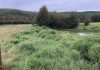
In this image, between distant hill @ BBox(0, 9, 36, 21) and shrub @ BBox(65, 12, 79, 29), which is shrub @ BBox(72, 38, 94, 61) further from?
distant hill @ BBox(0, 9, 36, 21)

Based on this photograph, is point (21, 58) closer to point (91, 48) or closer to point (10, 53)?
point (10, 53)

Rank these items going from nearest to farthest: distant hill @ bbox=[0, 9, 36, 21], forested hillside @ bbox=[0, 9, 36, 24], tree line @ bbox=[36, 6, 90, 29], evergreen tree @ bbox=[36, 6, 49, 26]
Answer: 1. evergreen tree @ bbox=[36, 6, 49, 26]
2. tree line @ bbox=[36, 6, 90, 29]
3. forested hillside @ bbox=[0, 9, 36, 24]
4. distant hill @ bbox=[0, 9, 36, 21]

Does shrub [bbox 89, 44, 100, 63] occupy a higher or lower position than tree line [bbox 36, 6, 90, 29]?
higher

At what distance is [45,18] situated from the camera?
43.3 metres

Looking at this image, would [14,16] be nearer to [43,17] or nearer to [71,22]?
[43,17]

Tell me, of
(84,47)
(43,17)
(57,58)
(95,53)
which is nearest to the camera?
→ (57,58)

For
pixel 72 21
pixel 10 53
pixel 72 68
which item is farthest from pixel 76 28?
pixel 72 68

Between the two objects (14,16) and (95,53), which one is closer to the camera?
(95,53)

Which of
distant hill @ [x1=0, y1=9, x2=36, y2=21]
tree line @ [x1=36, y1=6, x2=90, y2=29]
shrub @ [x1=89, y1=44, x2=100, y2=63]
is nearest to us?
shrub @ [x1=89, y1=44, x2=100, y2=63]

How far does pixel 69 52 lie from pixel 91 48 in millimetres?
1178

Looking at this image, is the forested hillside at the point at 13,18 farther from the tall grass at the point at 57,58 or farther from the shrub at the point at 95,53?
the shrub at the point at 95,53

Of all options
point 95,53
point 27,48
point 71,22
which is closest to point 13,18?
point 71,22

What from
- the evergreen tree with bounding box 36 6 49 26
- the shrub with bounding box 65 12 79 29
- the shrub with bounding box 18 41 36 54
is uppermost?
the shrub with bounding box 18 41 36 54

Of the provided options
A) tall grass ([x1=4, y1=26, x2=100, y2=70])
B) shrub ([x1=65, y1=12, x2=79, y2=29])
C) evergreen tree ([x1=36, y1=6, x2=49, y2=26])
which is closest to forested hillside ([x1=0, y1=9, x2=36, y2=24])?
evergreen tree ([x1=36, y1=6, x2=49, y2=26])
